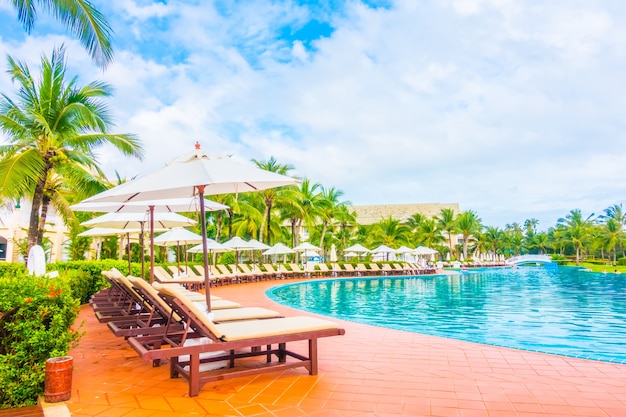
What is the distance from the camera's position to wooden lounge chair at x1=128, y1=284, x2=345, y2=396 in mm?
Answer: 3525

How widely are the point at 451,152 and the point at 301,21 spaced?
1390 cm

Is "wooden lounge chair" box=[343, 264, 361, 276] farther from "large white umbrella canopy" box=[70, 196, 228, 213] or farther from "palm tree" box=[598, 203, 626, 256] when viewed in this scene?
"palm tree" box=[598, 203, 626, 256]

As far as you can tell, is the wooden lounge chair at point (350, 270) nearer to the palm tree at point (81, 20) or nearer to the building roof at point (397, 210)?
the palm tree at point (81, 20)

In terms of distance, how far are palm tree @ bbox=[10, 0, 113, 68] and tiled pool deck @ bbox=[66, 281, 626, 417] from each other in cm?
489

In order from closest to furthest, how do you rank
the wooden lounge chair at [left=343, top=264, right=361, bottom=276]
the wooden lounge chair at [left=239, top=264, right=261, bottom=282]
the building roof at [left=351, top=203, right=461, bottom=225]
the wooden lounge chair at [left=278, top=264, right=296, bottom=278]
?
1. the wooden lounge chair at [left=239, top=264, right=261, bottom=282]
2. the wooden lounge chair at [left=278, top=264, right=296, bottom=278]
3. the wooden lounge chair at [left=343, top=264, right=361, bottom=276]
4. the building roof at [left=351, top=203, right=461, bottom=225]

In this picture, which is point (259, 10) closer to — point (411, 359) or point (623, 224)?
point (411, 359)

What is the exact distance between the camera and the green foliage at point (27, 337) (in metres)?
3.38

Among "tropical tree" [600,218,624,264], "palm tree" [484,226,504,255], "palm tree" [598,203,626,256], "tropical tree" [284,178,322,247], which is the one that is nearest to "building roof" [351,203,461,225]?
"palm tree" [484,226,504,255]

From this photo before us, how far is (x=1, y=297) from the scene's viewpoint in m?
3.47

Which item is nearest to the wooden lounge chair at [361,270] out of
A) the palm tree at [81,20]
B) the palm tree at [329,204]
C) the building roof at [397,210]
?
the palm tree at [329,204]

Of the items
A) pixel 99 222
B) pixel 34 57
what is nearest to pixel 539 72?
pixel 99 222

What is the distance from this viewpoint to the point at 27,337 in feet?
11.4

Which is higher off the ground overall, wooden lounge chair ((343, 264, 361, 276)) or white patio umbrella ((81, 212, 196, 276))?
white patio umbrella ((81, 212, 196, 276))

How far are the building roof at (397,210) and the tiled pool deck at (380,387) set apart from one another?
5628 centimetres
